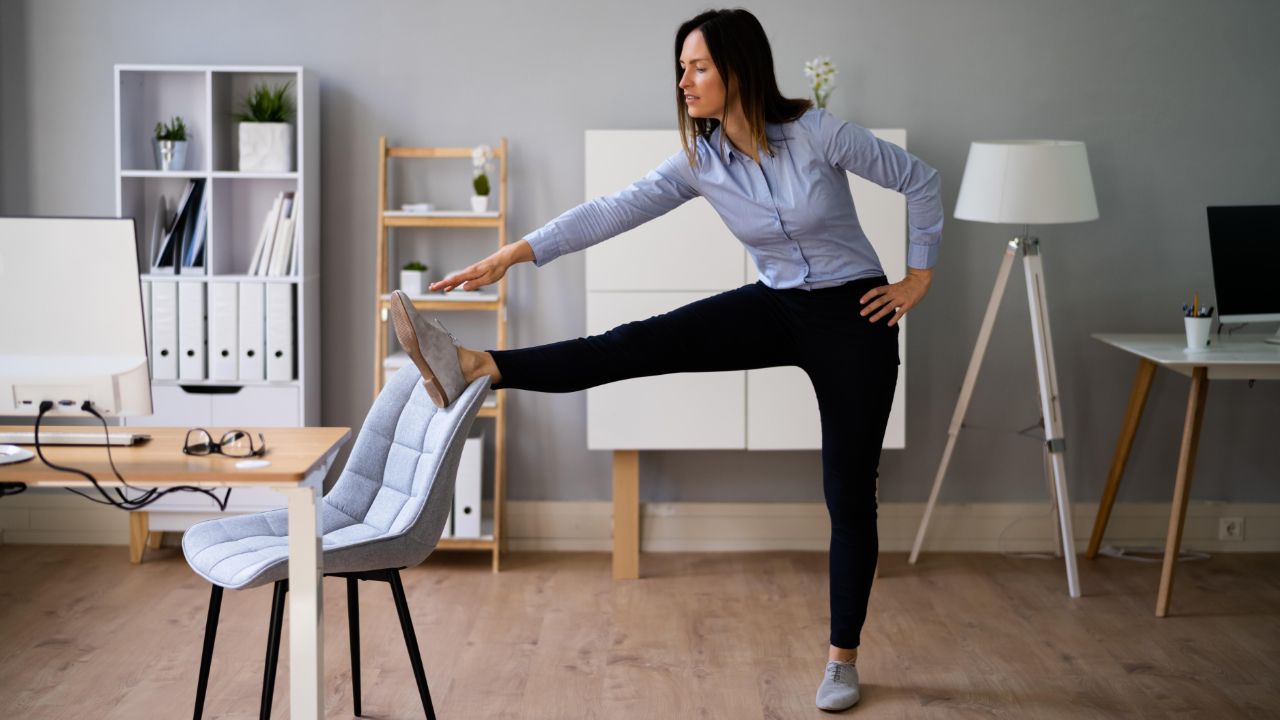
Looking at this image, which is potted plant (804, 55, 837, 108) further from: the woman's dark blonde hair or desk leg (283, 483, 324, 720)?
desk leg (283, 483, 324, 720)

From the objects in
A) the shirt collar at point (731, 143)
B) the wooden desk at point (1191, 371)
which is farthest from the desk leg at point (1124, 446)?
the shirt collar at point (731, 143)

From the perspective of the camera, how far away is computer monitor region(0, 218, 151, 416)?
88.5 inches

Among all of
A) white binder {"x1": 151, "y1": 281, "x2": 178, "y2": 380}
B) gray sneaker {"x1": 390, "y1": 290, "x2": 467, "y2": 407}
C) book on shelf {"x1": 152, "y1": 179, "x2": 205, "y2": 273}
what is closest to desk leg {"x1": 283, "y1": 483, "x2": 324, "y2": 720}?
gray sneaker {"x1": 390, "y1": 290, "x2": 467, "y2": 407}

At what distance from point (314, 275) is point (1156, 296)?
118 inches

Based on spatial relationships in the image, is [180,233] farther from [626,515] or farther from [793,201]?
[793,201]

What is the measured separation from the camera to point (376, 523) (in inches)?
107

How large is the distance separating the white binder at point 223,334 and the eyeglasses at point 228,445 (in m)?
1.67

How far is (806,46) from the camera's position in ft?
13.8

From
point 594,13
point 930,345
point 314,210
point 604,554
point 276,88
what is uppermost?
point 594,13

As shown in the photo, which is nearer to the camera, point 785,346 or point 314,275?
point 785,346

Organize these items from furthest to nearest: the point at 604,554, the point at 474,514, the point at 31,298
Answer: the point at 604,554, the point at 474,514, the point at 31,298

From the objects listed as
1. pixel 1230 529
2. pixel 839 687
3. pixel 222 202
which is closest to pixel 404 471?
pixel 839 687

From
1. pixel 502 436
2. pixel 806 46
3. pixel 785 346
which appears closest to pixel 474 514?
pixel 502 436

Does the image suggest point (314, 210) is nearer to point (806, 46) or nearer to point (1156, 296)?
point (806, 46)
